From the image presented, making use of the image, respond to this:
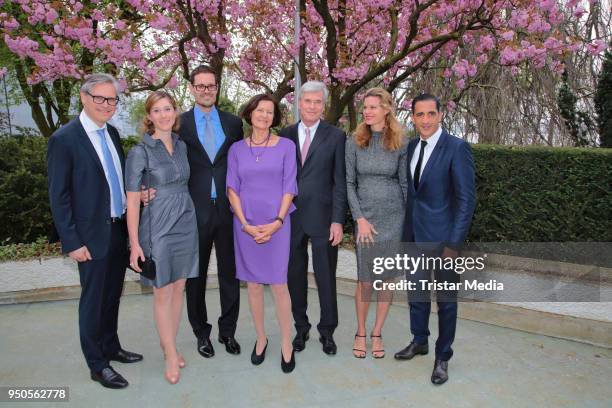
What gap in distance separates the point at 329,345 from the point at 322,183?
137 cm

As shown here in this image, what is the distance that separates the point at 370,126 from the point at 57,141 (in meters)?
2.26

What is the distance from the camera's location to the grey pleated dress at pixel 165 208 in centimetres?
338

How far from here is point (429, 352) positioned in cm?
412

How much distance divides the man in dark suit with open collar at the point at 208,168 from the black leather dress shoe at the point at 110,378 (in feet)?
2.29

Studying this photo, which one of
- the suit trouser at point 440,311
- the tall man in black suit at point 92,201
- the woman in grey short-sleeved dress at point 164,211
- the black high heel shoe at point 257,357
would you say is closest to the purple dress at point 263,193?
the woman in grey short-sleeved dress at point 164,211

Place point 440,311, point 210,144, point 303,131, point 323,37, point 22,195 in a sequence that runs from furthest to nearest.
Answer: point 323,37, point 22,195, point 303,131, point 210,144, point 440,311

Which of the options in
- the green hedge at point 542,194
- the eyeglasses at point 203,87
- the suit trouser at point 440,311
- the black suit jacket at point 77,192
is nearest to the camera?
the black suit jacket at point 77,192

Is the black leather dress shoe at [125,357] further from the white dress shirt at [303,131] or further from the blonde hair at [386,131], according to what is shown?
the blonde hair at [386,131]

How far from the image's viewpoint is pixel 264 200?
366cm

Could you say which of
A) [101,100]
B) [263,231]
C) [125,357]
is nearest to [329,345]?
[263,231]

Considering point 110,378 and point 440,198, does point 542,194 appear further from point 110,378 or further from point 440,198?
point 110,378

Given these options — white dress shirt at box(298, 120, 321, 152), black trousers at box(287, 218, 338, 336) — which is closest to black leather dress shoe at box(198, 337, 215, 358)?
black trousers at box(287, 218, 338, 336)

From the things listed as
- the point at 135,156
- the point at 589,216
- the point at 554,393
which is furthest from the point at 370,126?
the point at 589,216

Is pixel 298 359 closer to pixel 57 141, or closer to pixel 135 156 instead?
pixel 135 156
